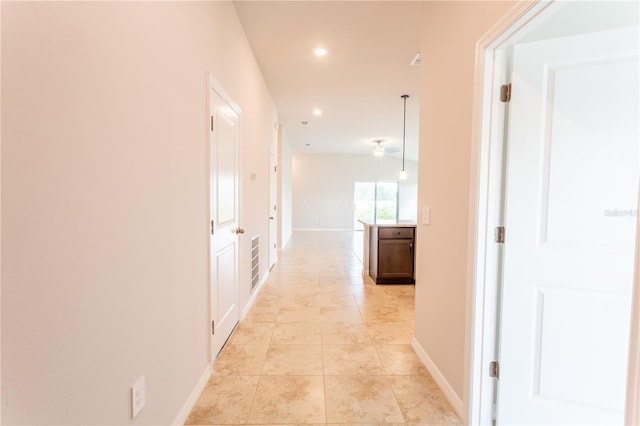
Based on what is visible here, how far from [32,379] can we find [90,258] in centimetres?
33

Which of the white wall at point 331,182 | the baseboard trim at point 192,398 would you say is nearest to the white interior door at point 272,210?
the baseboard trim at point 192,398

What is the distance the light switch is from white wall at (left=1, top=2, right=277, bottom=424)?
5.06 feet

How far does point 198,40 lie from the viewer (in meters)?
1.79

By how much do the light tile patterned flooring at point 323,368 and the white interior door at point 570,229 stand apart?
57cm

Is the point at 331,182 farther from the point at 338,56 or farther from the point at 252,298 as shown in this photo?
the point at 252,298

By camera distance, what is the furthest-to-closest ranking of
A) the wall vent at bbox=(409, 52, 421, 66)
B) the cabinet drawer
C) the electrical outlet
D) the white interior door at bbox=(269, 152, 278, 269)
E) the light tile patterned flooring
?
the white interior door at bbox=(269, 152, 278, 269) < the cabinet drawer < the wall vent at bbox=(409, 52, 421, 66) < the light tile patterned flooring < the electrical outlet

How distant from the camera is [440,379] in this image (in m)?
1.90

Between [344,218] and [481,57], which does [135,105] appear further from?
[344,218]

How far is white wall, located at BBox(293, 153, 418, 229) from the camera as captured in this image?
1120 cm

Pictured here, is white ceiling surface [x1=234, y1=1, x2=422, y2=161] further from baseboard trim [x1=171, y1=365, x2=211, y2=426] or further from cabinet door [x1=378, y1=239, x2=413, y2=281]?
baseboard trim [x1=171, y1=365, x2=211, y2=426]

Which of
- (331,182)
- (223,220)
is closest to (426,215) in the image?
(223,220)

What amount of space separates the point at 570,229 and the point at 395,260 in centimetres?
289

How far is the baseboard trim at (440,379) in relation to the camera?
5.52 ft

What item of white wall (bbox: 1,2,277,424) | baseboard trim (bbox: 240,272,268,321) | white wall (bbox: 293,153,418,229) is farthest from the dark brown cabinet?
white wall (bbox: 293,153,418,229)
